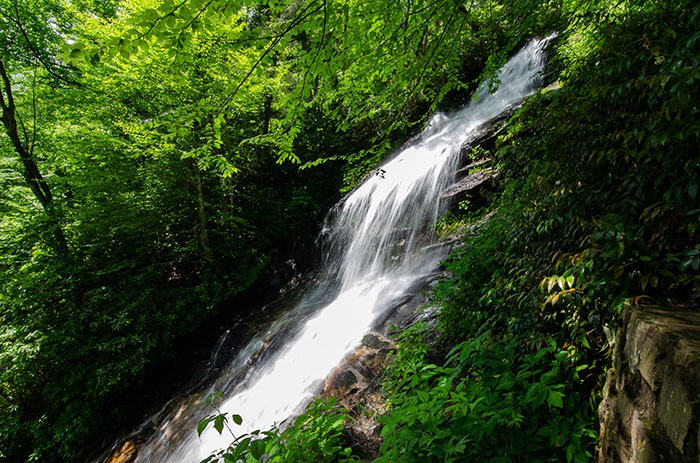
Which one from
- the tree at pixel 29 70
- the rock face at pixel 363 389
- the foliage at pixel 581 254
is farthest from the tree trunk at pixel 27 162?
the foliage at pixel 581 254

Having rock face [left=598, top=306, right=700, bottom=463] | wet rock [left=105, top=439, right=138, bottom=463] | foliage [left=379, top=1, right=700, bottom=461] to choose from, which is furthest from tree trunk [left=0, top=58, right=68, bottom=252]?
rock face [left=598, top=306, right=700, bottom=463]

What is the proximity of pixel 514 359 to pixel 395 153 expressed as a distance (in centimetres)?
883

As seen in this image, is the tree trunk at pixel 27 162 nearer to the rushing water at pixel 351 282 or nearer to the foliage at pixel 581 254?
the rushing water at pixel 351 282

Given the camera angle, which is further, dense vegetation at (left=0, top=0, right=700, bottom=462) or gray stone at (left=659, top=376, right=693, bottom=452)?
dense vegetation at (left=0, top=0, right=700, bottom=462)

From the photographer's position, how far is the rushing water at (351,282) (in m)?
4.91

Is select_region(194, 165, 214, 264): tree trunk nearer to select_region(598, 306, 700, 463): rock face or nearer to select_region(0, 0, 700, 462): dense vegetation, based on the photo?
select_region(0, 0, 700, 462): dense vegetation

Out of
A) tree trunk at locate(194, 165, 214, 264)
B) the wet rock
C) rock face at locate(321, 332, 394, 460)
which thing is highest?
tree trunk at locate(194, 165, 214, 264)

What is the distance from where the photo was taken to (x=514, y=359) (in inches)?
81.7

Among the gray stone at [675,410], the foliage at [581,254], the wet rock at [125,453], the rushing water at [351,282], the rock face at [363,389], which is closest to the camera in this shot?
the gray stone at [675,410]

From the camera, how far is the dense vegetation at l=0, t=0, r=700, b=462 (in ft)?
5.38

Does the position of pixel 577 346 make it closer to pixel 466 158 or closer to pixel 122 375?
pixel 466 158

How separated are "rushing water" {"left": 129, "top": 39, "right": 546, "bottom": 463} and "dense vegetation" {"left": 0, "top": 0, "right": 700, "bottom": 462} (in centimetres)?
134

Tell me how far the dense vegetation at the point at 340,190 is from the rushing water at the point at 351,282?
1.34m

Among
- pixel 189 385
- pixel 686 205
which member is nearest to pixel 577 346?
pixel 686 205
